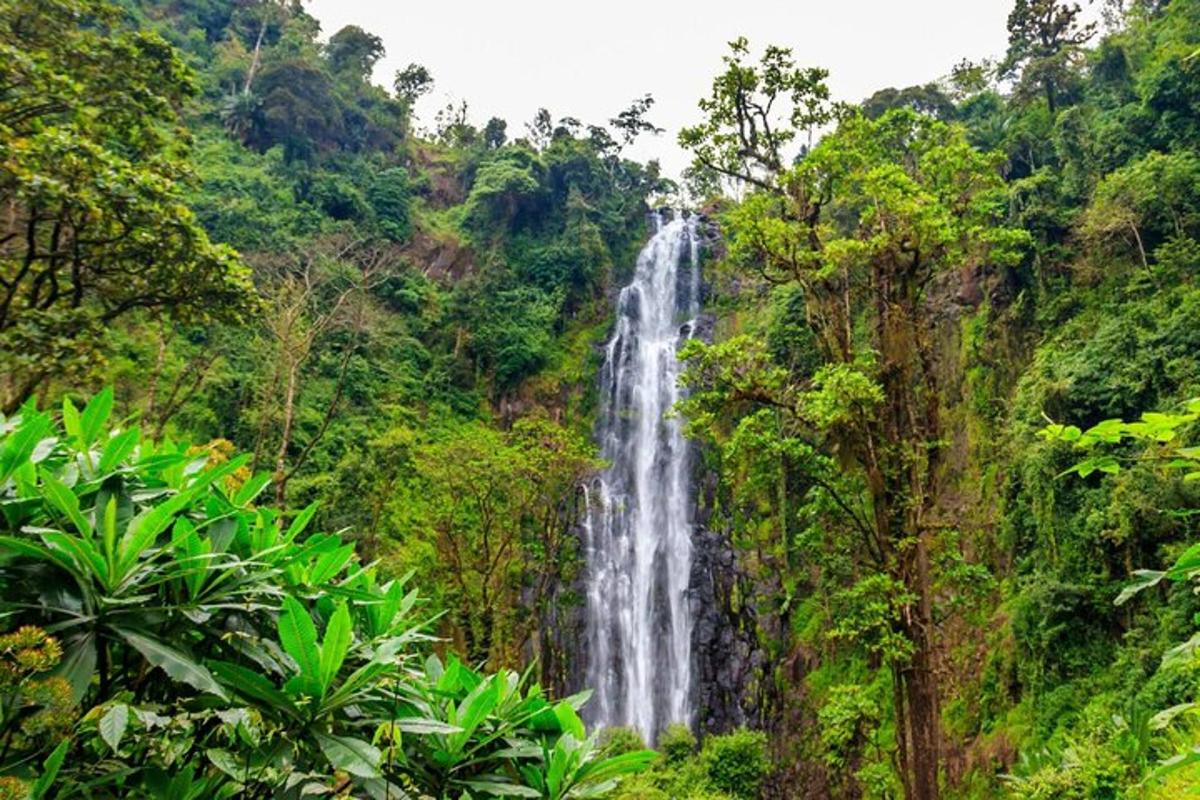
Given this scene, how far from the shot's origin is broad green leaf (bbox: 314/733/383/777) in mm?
1220

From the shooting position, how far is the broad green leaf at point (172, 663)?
1.13 meters

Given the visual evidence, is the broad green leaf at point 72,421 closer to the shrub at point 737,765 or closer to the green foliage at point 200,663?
the green foliage at point 200,663

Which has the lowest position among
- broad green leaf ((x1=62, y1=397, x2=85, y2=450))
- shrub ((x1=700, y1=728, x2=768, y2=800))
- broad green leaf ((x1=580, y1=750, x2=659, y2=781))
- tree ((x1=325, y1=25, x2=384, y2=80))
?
shrub ((x1=700, y1=728, x2=768, y2=800))

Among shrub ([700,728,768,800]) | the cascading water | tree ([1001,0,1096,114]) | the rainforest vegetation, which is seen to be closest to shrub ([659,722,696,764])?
the rainforest vegetation

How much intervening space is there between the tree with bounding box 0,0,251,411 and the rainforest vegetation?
0.03m

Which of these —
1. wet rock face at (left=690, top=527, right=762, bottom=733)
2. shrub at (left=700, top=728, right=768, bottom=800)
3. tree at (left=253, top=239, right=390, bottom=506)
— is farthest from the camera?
wet rock face at (left=690, top=527, right=762, bottom=733)

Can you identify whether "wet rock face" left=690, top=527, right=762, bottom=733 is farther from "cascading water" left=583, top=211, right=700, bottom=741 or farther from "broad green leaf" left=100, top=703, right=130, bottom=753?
"broad green leaf" left=100, top=703, right=130, bottom=753

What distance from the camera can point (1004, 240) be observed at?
257 inches

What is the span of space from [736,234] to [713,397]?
1684 millimetres

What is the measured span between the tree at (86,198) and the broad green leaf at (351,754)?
3942mm

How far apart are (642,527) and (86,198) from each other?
13775 millimetres

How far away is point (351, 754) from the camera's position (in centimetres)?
124

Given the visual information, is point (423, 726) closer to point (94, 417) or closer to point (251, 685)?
point (251, 685)

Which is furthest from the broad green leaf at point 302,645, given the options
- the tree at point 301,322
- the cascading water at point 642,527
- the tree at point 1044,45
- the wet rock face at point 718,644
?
the tree at point 1044,45
